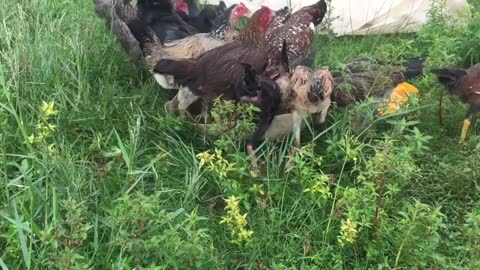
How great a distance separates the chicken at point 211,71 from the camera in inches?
137

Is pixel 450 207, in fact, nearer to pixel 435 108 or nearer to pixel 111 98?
pixel 435 108

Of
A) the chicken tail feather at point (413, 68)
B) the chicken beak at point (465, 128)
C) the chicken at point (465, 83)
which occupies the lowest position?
the chicken beak at point (465, 128)

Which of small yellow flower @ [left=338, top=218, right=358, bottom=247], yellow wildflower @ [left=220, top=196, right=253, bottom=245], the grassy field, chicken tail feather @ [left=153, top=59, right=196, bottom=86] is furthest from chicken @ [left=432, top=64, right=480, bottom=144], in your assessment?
yellow wildflower @ [left=220, top=196, right=253, bottom=245]

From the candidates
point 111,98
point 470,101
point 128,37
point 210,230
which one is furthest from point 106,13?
point 470,101

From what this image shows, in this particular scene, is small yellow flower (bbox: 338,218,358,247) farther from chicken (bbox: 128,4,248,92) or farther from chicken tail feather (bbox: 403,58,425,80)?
chicken (bbox: 128,4,248,92)

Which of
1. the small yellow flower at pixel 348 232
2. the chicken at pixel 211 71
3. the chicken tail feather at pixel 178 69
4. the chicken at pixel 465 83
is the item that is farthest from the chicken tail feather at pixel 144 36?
the small yellow flower at pixel 348 232

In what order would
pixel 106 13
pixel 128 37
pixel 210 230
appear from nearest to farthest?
pixel 210 230 < pixel 128 37 < pixel 106 13

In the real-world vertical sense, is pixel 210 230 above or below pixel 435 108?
below

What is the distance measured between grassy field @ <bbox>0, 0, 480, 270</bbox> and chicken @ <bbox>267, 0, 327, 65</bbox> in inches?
26.9

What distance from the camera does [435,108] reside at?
3.72m

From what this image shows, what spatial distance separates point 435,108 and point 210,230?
5.05 ft

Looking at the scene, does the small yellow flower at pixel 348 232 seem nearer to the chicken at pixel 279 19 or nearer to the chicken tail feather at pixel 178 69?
the chicken tail feather at pixel 178 69

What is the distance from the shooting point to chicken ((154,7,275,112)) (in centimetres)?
347

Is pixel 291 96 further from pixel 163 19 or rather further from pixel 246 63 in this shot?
pixel 163 19
